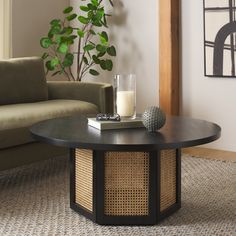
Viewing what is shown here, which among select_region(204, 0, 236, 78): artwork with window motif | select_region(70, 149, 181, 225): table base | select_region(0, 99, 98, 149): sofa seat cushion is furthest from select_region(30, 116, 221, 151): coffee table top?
select_region(204, 0, 236, 78): artwork with window motif

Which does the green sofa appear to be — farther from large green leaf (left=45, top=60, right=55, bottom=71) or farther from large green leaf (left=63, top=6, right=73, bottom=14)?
large green leaf (left=63, top=6, right=73, bottom=14)

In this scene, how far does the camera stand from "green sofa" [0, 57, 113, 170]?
2.88 m

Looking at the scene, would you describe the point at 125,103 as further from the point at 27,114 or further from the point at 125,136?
the point at 27,114

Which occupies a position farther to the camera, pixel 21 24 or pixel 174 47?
pixel 21 24

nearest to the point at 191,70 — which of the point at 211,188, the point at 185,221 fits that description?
the point at 211,188

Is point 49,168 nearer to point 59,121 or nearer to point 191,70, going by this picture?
point 59,121

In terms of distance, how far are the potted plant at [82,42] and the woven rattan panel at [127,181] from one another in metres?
2.22

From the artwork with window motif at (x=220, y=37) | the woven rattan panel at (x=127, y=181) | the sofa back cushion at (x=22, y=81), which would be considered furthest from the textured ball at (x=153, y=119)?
the artwork with window motif at (x=220, y=37)

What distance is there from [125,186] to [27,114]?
100 centimetres

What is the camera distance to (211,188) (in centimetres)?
296

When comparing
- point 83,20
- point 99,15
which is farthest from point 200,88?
point 83,20

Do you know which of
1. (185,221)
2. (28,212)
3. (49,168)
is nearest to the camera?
(185,221)

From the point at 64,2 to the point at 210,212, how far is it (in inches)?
120

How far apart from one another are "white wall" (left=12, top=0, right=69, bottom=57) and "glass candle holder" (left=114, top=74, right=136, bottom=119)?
212cm
